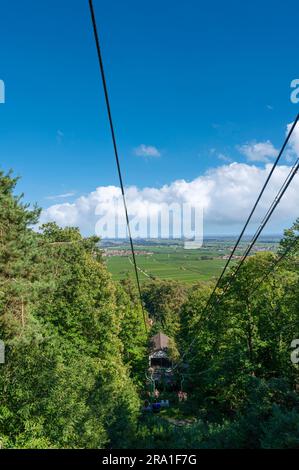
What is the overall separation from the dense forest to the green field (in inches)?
2515

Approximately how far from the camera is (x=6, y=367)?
13602mm

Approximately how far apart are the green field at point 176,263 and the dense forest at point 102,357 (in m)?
63.9

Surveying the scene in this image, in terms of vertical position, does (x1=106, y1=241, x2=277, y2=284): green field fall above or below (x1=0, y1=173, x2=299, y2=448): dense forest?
below

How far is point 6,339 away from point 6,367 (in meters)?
1.36

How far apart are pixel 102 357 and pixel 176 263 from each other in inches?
4871

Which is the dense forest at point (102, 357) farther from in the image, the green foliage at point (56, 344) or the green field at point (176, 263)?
the green field at point (176, 263)

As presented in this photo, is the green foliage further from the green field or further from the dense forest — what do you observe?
the green field

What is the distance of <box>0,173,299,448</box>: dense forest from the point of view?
477 inches

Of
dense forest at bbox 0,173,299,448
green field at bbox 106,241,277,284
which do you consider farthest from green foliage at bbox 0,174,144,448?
green field at bbox 106,241,277,284

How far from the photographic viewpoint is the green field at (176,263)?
99.6 metres

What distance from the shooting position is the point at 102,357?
2184 cm

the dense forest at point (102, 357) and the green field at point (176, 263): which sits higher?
the dense forest at point (102, 357)

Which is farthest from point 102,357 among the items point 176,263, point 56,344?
point 176,263

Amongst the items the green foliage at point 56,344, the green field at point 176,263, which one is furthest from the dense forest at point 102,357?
the green field at point 176,263
